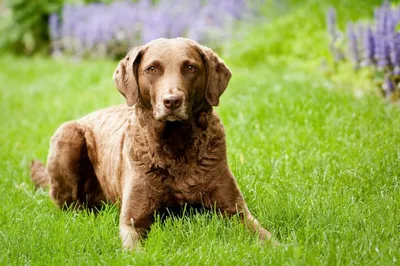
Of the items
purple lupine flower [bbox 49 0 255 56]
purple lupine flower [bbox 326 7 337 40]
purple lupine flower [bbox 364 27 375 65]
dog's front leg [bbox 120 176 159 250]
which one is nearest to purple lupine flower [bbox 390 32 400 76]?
purple lupine flower [bbox 364 27 375 65]

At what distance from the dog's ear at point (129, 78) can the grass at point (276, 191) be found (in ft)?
2.74

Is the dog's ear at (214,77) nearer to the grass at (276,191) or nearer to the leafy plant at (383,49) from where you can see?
the grass at (276,191)

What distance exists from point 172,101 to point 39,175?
2.35 metres

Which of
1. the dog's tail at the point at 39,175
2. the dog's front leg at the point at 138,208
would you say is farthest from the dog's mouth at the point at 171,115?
the dog's tail at the point at 39,175

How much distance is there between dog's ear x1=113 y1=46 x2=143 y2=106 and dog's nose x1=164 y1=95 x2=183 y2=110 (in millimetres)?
409

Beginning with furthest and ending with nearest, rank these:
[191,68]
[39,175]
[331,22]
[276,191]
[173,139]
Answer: [331,22]
[39,175]
[276,191]
[173,139]
[191,68]

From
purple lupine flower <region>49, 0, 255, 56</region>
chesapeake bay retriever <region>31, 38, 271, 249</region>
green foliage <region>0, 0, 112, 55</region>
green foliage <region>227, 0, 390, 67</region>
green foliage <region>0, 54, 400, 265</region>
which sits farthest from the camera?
green foliage <region>0, 0, 112, 55</region>

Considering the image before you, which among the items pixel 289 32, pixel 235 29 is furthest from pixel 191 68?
pixel 235 29

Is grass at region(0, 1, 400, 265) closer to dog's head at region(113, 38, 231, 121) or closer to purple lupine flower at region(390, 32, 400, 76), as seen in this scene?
purple lupine flower at region(390, 32, 400, 76)

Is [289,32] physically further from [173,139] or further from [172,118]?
[172,118]

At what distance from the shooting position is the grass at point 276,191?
352cm

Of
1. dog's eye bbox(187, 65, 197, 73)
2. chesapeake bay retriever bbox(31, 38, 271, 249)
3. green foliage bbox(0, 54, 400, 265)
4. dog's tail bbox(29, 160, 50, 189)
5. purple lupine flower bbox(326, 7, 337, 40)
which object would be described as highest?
purple lupine flower bbox(326, 7, 337, 40)

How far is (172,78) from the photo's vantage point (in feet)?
12.7

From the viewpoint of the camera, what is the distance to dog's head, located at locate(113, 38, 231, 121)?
3.82 m
